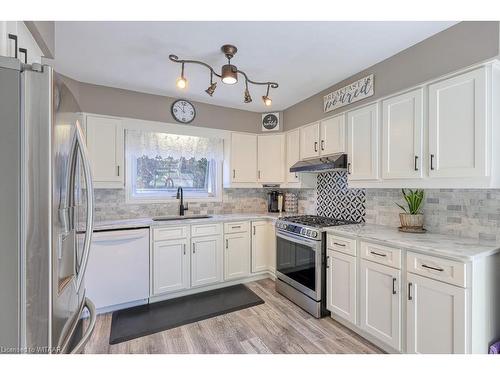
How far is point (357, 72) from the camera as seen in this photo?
2.43m

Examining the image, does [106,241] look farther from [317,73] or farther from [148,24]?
[317,73]

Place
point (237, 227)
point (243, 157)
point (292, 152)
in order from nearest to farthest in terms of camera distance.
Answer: point (237, 227)
point (292, 152)
point (243, 157)

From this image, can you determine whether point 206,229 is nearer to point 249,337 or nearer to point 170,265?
point 170,265

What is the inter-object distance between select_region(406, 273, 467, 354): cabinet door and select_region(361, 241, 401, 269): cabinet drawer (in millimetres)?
132

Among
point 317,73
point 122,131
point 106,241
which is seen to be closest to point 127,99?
point 122,131

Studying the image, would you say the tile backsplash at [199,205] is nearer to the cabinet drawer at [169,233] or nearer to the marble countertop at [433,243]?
the cabinet drawer at [169,233]

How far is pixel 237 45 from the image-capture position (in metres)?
1.94

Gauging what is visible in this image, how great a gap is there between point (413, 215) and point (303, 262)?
114 cm

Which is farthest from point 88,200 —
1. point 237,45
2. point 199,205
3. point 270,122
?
point 270,122

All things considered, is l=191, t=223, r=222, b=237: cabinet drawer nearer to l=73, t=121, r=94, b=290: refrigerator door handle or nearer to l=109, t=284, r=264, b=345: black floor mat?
l=109, t=284, r=264, b=345: black floor mat

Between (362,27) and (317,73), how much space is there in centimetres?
76

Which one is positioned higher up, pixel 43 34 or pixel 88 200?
pixel 43 34

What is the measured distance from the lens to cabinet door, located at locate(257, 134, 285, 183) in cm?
359

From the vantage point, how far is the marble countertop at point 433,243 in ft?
4.76
